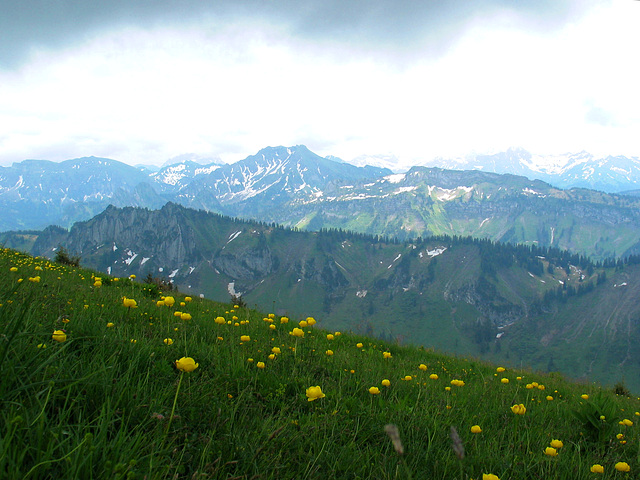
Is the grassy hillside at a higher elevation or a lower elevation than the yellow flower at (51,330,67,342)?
lower

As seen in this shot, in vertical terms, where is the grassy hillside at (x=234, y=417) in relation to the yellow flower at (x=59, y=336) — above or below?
below

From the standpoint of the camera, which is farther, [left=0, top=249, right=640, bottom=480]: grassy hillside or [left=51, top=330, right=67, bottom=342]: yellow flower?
[left=51, top=330, right=67, bottom=342]: yellow flower

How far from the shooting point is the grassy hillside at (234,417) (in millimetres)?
2012

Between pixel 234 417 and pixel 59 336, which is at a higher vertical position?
pixel 59 336

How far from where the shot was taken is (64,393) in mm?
2551

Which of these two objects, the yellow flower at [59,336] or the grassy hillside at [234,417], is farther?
the yellow flower at [59,336]

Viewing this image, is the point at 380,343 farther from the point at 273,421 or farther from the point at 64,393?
the point at 64,393

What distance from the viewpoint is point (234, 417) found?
9.98 ft

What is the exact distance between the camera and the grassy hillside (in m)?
2.01

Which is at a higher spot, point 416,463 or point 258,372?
point 258,372

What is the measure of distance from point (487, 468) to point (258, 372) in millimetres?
2547

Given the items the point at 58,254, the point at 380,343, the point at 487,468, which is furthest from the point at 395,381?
the point at 58,254

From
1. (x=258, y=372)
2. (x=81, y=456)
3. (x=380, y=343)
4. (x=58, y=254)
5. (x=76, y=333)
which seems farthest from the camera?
(x=58, y=254)

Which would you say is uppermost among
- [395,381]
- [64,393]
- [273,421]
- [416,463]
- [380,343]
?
[64,393]
